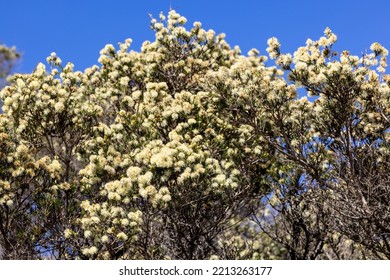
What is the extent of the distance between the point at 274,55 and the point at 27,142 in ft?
19.3

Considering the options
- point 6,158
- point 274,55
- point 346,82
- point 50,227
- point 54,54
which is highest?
point 54,54

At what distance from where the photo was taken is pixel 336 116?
12398mm

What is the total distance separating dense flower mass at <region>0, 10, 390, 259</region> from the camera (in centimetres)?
1130

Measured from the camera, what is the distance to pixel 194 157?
441 inches

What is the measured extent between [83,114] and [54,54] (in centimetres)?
193

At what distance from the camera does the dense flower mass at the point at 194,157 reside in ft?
37.1

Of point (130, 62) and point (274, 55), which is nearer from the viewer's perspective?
point (274, 55)

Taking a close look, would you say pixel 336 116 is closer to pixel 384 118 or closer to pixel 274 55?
pixel 384 118

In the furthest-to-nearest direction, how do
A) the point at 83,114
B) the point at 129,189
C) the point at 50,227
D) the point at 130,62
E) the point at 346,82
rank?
the point at 130,62 < the point at 83,114 < the point at 50,227 < the point at 346,82 < the point at 129,189

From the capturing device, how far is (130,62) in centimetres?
1555

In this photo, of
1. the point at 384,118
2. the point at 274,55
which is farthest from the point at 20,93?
the point at 384,118

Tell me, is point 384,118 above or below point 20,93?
below

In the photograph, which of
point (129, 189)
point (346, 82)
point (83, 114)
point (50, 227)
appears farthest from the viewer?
point (83, 114)

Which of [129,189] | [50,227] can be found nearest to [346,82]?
[129,189]
